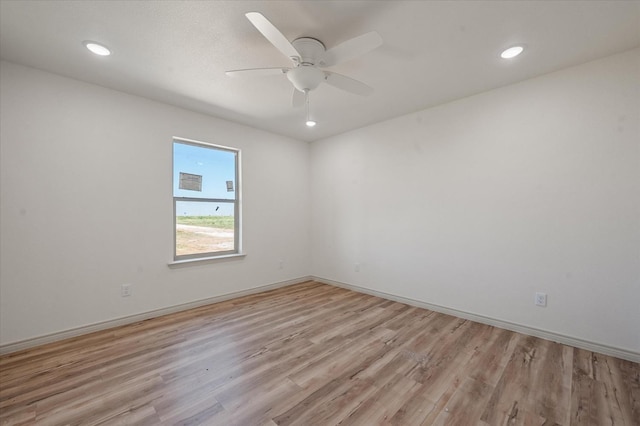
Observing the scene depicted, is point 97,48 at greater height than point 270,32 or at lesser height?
greater

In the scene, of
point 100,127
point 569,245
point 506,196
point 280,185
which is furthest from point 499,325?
point 100,127

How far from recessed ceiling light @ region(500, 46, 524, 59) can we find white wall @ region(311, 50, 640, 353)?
61 cm

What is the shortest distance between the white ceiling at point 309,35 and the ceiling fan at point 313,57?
114 mm

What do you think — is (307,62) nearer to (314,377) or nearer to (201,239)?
(314,377)

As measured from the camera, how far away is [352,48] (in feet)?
5.88

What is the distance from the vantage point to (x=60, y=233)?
258cm

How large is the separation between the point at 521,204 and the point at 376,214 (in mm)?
1780

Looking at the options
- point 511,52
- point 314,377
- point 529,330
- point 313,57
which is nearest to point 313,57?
point 313,57

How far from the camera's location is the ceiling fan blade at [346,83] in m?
2.13

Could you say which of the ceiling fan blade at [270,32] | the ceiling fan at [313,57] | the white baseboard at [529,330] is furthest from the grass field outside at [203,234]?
the ceiling fan blade at [270,32]

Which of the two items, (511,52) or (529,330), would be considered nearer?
(511,52)

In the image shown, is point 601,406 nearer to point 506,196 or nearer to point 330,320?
point 506,196

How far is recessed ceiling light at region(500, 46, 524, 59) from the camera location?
2179mm

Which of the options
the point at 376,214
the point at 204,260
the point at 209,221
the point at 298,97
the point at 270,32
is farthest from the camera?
the point at 376,214
